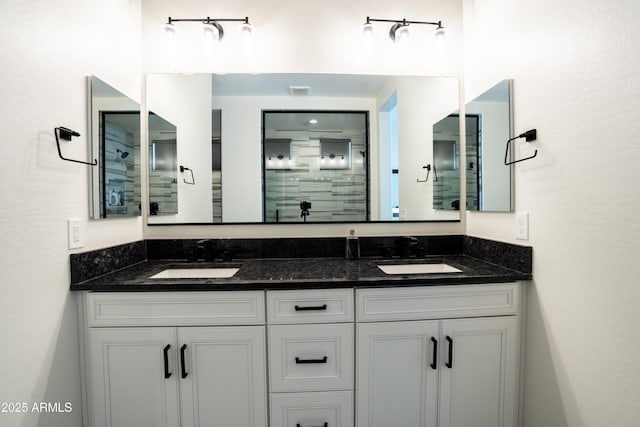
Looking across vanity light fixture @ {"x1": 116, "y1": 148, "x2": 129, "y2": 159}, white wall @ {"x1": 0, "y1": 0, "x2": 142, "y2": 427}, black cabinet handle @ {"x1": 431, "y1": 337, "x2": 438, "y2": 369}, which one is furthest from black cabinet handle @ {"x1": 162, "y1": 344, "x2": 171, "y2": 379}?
black cabinet handle @ {"x1": 431, "y1": 337, "x2": 438, "y2": 369}

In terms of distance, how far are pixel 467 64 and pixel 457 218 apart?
3.18ft

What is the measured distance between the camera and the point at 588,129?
93cm

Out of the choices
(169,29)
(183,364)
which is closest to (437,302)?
(183,364)

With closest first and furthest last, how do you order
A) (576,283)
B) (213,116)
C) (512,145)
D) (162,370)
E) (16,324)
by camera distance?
(16,324), (576,283), (162,370), (512,145), (213,116)

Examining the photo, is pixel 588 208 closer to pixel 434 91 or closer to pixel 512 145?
pixel 512 145

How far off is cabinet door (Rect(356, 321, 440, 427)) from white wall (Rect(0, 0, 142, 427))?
3.92 ft

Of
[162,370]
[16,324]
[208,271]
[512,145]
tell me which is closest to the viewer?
[16,324]

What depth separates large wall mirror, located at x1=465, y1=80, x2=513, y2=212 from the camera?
52.4 inches

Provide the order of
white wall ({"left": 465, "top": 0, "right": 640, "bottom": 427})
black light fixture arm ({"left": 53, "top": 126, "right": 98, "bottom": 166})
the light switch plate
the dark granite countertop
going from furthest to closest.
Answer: the light switch plate < the dark granite countertop < black light fixture arm ({"left": 53, "top": 126, "right": 98, "bottom": 166}) < white wall ({"left": 465, "top": 0, "right": 640, "bottom": 427})

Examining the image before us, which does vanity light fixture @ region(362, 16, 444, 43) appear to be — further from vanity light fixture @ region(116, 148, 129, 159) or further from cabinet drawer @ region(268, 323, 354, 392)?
cabinet drawer @ region(268, 323, 354, 392)

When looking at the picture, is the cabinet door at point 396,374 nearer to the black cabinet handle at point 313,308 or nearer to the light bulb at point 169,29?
the black cabinet handle at point 313,308

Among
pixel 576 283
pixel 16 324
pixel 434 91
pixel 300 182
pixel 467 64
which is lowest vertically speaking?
pixel 16 324

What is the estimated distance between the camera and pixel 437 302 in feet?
3.89

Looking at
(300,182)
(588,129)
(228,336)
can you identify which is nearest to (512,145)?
(588,129)
